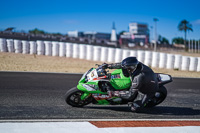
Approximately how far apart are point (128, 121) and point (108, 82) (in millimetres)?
1228

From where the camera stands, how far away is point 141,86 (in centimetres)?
606

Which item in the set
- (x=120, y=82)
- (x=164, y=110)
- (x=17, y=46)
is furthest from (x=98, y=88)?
(x=17, y=46)

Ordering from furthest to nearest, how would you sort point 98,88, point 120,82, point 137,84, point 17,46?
point 17,46, point 120,82, point 98,88, point 137,84

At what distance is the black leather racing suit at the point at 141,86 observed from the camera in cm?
603

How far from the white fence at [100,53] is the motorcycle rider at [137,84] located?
44.3 ft

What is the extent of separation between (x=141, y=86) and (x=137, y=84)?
0.52ft

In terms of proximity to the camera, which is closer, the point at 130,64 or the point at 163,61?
the point at 130,64

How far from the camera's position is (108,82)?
20.6 ft

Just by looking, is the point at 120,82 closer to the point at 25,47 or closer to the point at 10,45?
the point at 25,47

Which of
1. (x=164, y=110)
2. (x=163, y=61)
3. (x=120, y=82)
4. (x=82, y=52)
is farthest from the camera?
(x=82, y=52)

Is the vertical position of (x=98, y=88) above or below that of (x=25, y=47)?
below

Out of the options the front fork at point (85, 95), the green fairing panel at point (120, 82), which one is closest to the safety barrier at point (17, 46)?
the front fork at point (85, 95)

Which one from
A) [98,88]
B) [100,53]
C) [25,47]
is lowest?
[98,88]

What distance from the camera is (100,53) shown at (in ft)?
68.8
